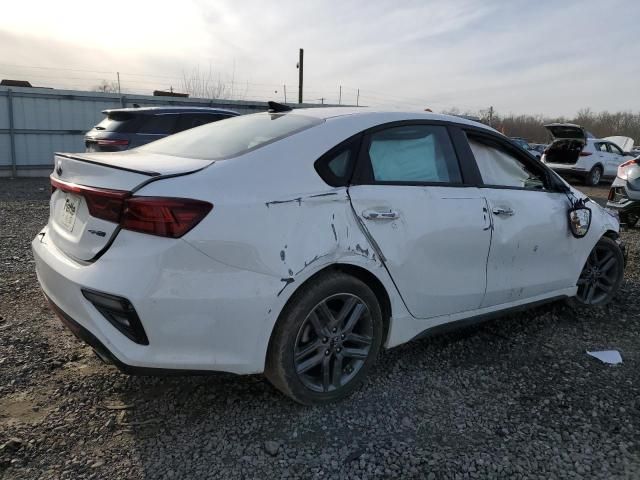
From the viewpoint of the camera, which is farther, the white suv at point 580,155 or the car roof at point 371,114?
the white suv at point 580,155

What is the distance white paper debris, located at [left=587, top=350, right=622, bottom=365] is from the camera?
3.38 m

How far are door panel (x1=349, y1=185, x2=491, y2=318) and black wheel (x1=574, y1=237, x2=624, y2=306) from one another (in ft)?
4.99

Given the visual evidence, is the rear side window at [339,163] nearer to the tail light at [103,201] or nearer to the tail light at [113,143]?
the tail light at [103,201]

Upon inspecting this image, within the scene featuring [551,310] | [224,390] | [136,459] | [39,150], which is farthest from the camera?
[39,150]

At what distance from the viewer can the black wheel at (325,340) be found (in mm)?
2424

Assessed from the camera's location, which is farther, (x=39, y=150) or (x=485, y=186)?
(x=39, y=150)

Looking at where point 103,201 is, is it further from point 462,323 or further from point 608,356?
point 608,356

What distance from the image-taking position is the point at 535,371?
3197 millimetres

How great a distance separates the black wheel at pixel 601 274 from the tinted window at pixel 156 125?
24.1ft

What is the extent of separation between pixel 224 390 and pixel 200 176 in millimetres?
1266

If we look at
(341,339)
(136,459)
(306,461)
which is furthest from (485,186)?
(136,459)

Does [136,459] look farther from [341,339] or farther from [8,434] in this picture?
[341,339]

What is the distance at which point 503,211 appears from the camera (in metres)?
3.25

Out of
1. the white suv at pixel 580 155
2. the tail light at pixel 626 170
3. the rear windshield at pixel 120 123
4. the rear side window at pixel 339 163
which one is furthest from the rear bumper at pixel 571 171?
the rear side window at pixel 339 163
